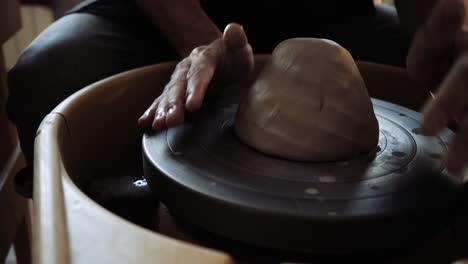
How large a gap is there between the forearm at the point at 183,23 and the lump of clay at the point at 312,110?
35cm

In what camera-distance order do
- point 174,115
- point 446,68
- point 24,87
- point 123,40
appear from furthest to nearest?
1. point 123,40
2. point 24,87
3. point 446,68
4. point 174,115

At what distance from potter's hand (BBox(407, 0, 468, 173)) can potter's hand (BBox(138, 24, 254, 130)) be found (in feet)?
1.06

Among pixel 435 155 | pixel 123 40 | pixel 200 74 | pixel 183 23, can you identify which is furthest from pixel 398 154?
pixel 123 40

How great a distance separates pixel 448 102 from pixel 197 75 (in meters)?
0.39

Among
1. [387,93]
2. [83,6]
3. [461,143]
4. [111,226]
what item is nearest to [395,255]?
[461,143]

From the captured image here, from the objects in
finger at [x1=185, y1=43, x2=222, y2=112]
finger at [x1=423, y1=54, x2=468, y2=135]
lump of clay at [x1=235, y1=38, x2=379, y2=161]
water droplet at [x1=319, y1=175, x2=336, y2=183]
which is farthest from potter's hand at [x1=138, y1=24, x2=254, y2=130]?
finger at [x1=423, y1=54, x2=468, y2=135]

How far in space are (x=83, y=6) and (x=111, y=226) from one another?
820 millimetres

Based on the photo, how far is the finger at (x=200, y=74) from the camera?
0.78m

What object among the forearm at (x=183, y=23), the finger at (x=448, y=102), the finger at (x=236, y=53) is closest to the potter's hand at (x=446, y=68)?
the finger at (x=448, y=102)

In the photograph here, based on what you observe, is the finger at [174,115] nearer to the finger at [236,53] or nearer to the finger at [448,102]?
the finger at [236,53]

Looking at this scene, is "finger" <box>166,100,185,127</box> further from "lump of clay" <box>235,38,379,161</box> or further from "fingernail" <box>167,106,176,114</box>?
"lump of clay" <box>235,38,379,161</box>

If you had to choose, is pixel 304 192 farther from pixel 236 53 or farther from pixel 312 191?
pixel 236 53

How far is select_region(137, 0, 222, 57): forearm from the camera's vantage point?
109cm

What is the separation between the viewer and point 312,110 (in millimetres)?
737
